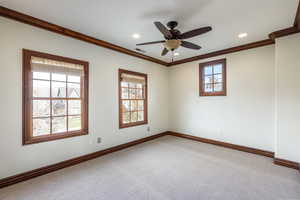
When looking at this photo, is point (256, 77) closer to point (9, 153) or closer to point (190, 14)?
point (190, 14)

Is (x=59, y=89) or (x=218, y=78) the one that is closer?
(x=59, y=89)

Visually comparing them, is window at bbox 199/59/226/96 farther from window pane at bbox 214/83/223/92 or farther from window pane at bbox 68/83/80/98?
window pane at bbox 68/83/80/98

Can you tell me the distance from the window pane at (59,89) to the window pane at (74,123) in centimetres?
52

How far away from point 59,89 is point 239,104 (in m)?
4.36

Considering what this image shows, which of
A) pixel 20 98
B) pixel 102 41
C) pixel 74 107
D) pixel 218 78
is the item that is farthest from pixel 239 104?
pixel 20 98

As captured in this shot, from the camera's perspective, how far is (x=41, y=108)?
8.59ft

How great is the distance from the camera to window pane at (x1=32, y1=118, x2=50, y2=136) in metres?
2.53

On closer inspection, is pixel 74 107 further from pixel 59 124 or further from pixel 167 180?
pixel 167 180

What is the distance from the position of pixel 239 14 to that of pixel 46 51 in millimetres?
3495

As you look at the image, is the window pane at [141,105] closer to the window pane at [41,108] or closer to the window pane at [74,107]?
the window pane at [74,107]

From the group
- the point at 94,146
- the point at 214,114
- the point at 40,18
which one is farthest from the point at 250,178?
the point at 40,18

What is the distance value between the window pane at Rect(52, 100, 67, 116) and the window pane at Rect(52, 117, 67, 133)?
0.34 ft

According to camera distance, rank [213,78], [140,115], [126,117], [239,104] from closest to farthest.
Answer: [239,104] → [126,117] → [213,78] → [140,115]

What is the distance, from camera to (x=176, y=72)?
17.0 feet
